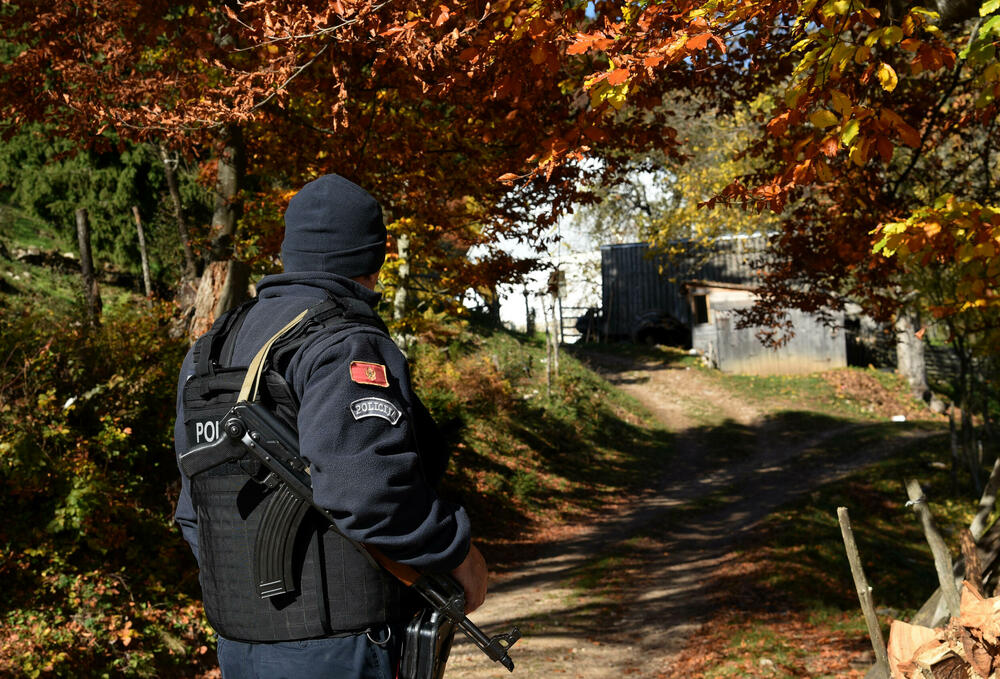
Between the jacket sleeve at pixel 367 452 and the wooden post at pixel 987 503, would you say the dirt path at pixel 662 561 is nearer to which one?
the wooden post at pixel 987 503

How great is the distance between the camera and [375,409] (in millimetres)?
2139

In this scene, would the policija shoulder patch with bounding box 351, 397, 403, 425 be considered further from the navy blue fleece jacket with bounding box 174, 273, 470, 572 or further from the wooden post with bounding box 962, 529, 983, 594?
the wooden post with bounding box 962, 529, 983, 594

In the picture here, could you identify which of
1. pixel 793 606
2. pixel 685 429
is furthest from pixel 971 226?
pixel 685 429

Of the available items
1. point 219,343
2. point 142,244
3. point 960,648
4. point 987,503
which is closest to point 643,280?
point 142,244

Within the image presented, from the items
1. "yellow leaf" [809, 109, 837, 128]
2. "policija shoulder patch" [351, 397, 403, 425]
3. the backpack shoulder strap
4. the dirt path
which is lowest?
the dirt path

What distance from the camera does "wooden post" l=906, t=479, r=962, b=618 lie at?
172 inches

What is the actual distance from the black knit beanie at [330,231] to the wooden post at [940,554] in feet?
10.3

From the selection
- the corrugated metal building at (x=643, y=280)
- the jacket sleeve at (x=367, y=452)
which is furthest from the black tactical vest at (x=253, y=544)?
the corrugated metal building at (x=643, y=280)

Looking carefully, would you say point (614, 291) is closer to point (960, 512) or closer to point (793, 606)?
point (960, 512)

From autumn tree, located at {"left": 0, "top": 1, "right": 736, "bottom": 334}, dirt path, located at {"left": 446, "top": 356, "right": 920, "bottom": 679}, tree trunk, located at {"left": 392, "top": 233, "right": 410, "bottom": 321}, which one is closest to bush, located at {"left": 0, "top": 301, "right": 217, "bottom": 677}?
autumn tree, located at {"left": 0, "top": 1, "right": 736, "bottom": 334}

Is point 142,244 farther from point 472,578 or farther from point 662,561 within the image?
point 472,578

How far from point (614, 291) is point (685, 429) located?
14.0 m

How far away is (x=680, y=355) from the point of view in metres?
31.2

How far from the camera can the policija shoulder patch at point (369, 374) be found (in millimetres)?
2158
